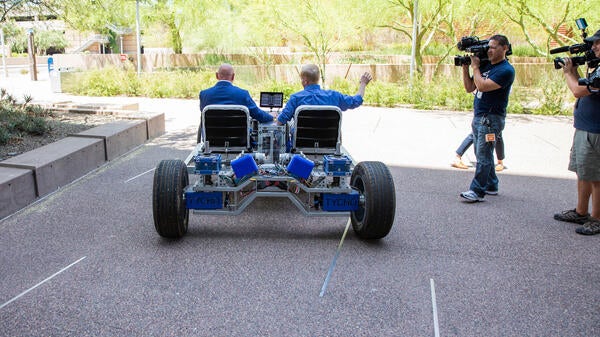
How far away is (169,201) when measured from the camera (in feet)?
13.6

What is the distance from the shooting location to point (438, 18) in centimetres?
1931

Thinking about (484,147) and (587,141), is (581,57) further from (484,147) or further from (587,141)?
(484,147)

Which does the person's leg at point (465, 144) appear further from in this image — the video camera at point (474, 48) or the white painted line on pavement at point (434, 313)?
the white painted line on pavement at point (434, 313)

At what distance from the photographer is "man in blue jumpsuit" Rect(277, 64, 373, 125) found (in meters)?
5.00

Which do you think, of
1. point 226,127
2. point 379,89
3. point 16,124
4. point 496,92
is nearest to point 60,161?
point 16,124

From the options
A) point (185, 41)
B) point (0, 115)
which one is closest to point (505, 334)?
point (0, 115)

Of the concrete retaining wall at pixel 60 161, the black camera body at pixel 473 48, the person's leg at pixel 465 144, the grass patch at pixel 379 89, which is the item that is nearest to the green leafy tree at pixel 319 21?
the grass patch at pixel 379 89

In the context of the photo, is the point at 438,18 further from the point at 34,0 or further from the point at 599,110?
the point at 599,110

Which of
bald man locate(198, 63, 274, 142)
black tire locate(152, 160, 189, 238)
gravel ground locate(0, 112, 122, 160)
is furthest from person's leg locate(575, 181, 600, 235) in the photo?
gravel ground locate(0, 112, 122, 160)

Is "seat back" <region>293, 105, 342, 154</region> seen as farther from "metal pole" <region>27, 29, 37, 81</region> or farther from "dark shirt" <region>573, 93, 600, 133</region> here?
"metal pole" <region>27, 29, 37, 81</region>

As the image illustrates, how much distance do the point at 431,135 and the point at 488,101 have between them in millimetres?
4626

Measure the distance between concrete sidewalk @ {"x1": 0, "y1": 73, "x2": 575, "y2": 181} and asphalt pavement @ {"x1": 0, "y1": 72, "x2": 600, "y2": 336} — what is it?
1656 millimetres

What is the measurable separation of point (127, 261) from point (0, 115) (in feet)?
18.1

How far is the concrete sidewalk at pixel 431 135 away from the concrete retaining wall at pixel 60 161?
7.25 ft
